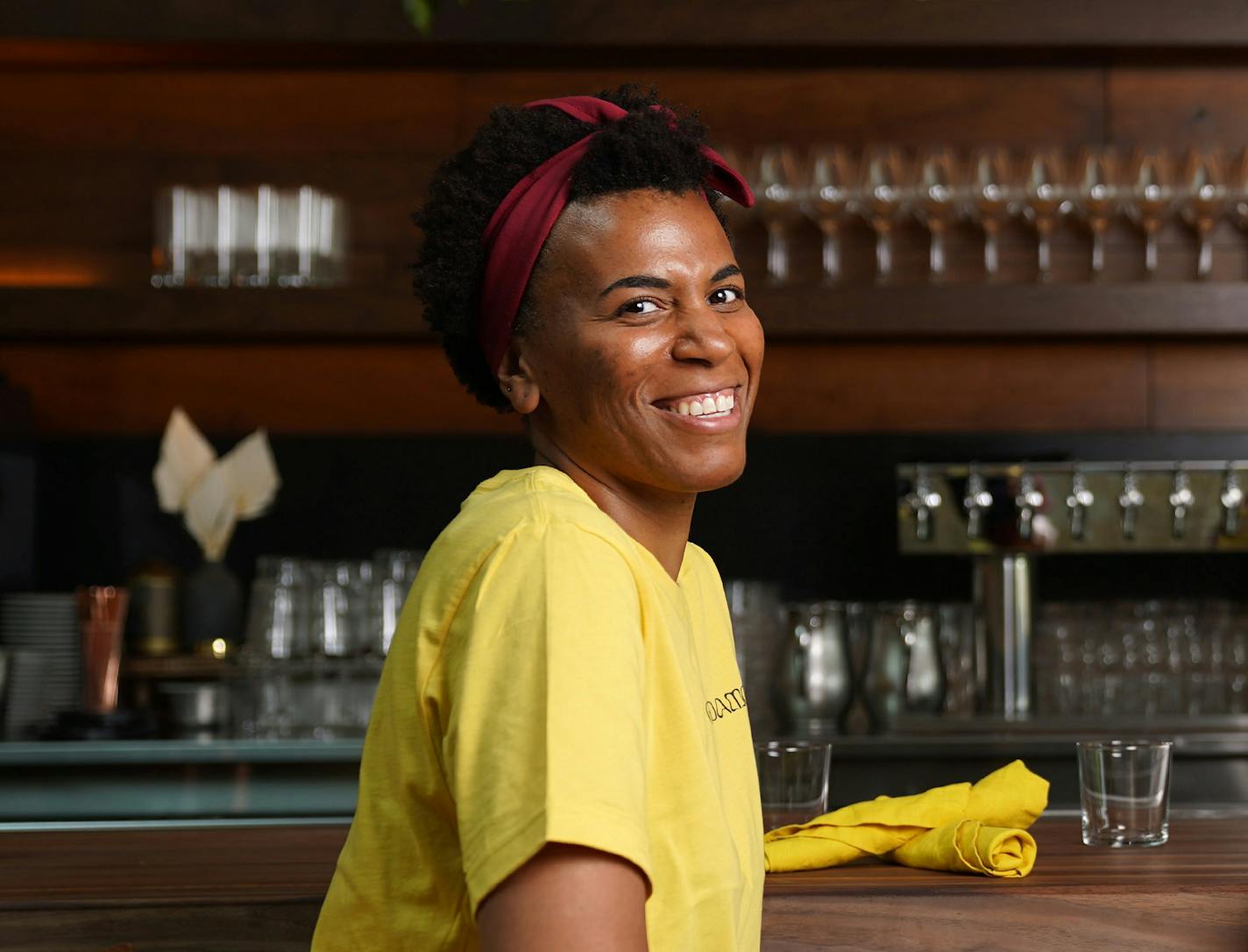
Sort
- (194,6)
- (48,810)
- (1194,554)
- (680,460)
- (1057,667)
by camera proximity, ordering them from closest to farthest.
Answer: (680,460), (48,810), (1057,667), (194,6), (1194,554)

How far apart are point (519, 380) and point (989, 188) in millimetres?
2149

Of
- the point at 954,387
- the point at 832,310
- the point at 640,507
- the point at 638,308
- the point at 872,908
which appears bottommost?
the point at 872,908

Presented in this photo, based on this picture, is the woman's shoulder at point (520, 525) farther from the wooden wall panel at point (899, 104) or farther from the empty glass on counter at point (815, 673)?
the wooden wall panel at point (899, 104)

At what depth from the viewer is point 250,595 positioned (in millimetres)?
3123

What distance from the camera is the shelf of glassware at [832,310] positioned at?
2.84 metres

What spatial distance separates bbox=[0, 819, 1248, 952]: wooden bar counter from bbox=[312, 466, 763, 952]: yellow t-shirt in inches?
10.0

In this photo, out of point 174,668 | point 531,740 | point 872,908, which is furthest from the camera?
point 174,668

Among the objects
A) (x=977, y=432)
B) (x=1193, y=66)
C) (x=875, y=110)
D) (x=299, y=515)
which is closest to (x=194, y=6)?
(x=299, y=515)

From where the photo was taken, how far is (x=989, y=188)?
2.90 metres

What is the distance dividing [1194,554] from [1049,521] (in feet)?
1.80

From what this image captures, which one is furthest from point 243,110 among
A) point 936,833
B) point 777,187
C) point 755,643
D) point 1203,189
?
point 936,833

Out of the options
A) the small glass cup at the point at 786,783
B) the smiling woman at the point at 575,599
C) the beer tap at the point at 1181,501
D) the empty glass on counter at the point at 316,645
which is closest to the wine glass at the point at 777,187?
the beer tap at the point at 1181,501

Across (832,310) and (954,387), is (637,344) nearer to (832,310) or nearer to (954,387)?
(832,310)

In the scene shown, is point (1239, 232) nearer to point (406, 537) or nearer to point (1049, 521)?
point (1049, 521)
